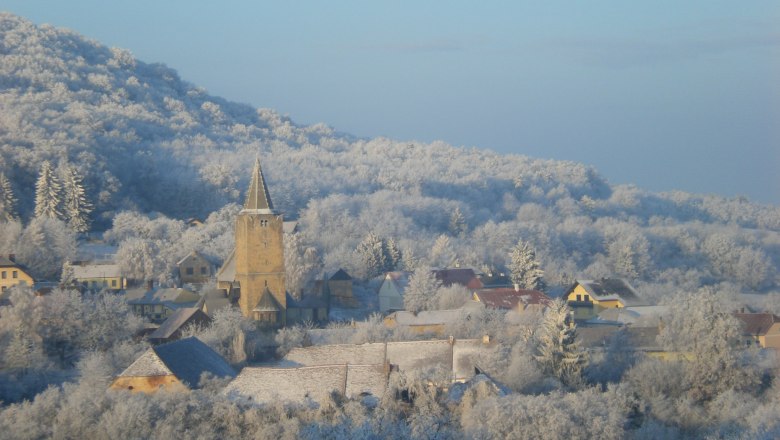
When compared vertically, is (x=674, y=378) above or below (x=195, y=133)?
below

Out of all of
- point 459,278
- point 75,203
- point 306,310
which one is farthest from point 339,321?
point 75,203

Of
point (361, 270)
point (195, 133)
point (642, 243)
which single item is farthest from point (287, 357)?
point (195, 133)

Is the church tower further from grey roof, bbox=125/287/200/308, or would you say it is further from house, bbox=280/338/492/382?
house, bbox=280/338/492/382

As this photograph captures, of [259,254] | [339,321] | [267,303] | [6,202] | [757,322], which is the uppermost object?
[6,202]

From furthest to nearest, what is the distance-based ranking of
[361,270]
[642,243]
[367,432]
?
1. [642,243]
2. [361,270]
3. [367,432]

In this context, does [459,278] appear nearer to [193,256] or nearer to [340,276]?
Answer: [340,276]

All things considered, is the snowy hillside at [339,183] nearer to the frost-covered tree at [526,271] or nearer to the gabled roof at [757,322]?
the frost-covered tree at [526,271]

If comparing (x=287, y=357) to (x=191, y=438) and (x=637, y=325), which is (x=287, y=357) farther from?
(x=637, y=325)
